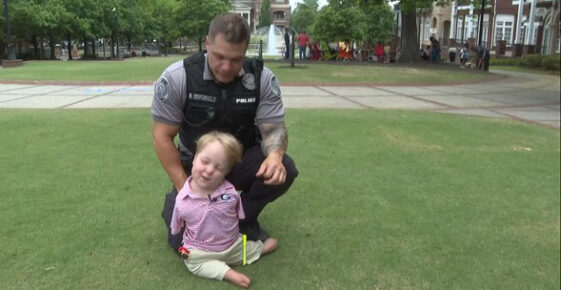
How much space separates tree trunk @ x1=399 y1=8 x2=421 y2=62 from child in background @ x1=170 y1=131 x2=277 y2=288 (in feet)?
78.5

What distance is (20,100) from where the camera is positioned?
1094cm

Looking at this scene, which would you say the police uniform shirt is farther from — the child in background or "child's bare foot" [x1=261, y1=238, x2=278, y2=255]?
"child's bare foot" [x1=261, y1=238, x2=278, y2=255]

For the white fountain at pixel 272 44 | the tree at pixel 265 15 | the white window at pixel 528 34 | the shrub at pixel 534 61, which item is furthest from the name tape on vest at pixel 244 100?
the tree at pixel 265 15

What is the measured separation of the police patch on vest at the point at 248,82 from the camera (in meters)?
3.05

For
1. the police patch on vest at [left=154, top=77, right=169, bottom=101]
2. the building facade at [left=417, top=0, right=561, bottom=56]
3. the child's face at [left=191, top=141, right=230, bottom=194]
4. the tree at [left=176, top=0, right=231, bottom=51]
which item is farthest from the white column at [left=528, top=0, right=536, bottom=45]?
the child's face at [left=191, top=141, right=230, bottom=194]

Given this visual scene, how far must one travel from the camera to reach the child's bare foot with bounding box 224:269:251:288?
9.09 feet

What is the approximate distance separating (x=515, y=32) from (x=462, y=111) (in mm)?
38481

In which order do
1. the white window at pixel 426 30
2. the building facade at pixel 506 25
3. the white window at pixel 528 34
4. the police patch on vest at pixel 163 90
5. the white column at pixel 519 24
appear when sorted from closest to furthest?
1. the police patch on vest at pixel 163 90
2. the building facade at pixel 506 25
3. the white window at pixel 528 34
4. the white column at pixel 519 24
5. the white window at pixel 426 30

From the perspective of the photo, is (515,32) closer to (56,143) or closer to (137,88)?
(137,88)

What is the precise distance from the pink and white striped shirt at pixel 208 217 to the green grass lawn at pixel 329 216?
0.20 metres

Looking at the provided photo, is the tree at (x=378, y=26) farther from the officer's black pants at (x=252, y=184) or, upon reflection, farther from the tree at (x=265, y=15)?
the tree at (x=265, y=15)

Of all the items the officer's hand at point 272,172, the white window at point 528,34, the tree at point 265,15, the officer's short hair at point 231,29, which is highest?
the tree at point 265,15

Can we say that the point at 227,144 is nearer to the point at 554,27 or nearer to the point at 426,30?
the point at 554,27

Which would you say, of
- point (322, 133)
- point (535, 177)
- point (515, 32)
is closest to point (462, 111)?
point (322, 133)
